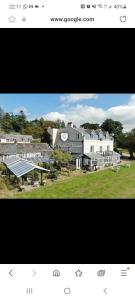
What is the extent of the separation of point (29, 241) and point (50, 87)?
0.56 metres

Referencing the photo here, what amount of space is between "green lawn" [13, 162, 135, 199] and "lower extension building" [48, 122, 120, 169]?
0.14 feet

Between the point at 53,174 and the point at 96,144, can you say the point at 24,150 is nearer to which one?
the point at 53,174

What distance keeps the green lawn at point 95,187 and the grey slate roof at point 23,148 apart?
0.13 meters

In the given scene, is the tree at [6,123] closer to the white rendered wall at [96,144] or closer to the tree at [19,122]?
the tree at [19,122]

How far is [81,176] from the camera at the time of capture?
42.9 inches

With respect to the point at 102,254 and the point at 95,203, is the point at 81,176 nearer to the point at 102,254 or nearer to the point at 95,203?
the point at 95,203
